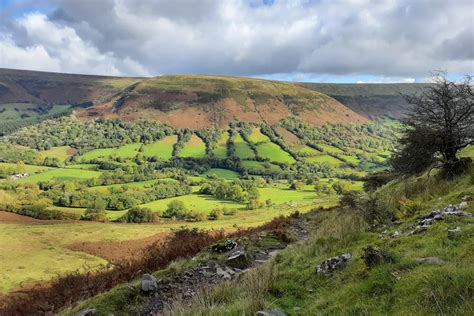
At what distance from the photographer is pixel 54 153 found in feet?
600

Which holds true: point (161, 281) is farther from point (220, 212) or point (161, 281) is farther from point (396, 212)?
point (220, 212)

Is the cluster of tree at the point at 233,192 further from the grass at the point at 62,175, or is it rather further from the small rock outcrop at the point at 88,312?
the small rock outcrop at the point at 88,312

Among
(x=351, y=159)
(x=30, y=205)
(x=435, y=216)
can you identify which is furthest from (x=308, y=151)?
(x=435, y=216)

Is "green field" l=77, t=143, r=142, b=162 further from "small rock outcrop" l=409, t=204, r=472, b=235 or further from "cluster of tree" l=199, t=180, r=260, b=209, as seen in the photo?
"small rock outcrop" l=409, t=204, r=472, b=235

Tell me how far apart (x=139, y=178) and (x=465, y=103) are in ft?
411

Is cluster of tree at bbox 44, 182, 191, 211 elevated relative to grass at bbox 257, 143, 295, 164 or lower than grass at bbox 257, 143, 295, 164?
lower

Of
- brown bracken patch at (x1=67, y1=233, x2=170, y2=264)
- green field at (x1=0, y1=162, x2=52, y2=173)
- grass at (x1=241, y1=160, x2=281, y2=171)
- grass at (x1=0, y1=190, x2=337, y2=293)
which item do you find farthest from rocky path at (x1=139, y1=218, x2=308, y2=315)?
green field at (x1=0, y1=162, x2=52, y2=173)

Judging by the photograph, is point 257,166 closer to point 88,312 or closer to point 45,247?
point 45,247

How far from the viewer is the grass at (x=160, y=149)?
177875mm

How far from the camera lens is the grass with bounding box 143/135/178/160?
177875mm

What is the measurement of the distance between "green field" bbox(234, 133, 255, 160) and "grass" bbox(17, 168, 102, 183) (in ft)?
213

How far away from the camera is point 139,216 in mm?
83188

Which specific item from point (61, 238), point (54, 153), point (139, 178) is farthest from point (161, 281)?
point (54, 153)

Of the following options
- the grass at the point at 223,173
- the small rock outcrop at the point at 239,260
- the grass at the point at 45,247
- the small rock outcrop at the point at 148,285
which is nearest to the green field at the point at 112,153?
the grass at the point at 223,173
